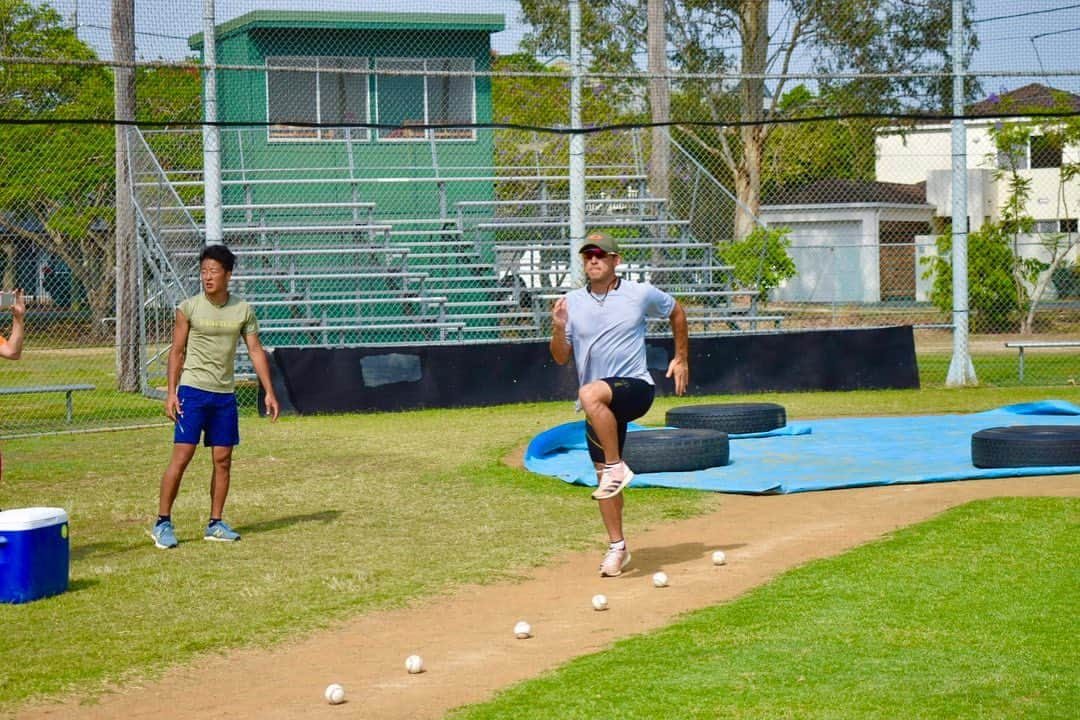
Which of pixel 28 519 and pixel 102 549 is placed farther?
pixel 102 549

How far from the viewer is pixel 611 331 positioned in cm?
766

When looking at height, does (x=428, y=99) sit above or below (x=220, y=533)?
above

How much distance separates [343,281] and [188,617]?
13875 millimetres

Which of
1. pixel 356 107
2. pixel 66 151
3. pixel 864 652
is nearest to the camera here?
pixel 864 652

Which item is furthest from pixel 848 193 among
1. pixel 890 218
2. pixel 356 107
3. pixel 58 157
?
pixel 58 157

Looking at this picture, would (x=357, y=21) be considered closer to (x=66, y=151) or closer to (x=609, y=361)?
(x=66, y=151)

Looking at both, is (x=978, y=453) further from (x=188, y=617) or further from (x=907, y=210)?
(x=907, y=210)

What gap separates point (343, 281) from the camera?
20.5 m

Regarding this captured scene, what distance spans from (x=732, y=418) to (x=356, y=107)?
1221cm

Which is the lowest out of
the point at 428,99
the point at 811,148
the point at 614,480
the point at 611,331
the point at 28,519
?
A: the point at 28,519

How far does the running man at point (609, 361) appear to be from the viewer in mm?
7547

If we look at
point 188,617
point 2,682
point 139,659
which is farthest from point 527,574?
point 2,682

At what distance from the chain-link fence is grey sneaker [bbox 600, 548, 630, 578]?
7.99 meters

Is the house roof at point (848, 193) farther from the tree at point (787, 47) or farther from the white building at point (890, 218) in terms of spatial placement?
the tree at point (787, 47)
